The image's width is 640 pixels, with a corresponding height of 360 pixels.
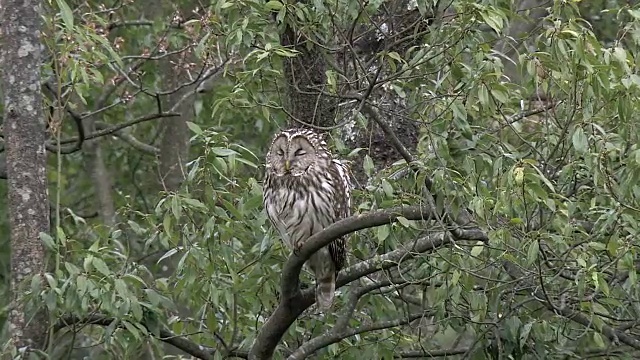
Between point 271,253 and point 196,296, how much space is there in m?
0.39

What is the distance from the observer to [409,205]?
466 cm

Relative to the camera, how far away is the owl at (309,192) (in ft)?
18.5

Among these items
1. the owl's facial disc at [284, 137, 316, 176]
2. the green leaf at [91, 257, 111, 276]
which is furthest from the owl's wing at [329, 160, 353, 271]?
the green leaf at [91, 257, 111, 276]

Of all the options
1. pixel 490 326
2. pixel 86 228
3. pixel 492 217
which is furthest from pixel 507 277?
pixel 86 228

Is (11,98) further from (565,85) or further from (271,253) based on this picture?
(565,85)

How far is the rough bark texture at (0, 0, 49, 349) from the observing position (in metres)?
5.18

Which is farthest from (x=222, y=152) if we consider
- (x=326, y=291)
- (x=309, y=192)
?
(x=326, y=291)

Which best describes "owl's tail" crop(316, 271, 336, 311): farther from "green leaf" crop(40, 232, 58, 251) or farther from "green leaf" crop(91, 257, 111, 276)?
"green leaf" crop(40, 232, 58, 251)

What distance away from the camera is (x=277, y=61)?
4.98 meters

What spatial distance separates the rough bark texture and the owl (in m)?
1.06

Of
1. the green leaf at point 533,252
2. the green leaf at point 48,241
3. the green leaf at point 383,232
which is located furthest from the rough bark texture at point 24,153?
the green leaf at point 533,252

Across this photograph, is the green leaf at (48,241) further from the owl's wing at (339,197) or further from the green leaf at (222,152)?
the owl's wing at (339,197)

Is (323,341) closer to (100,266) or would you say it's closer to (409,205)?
(409,205)

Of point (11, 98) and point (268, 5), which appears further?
point (11, 98)
